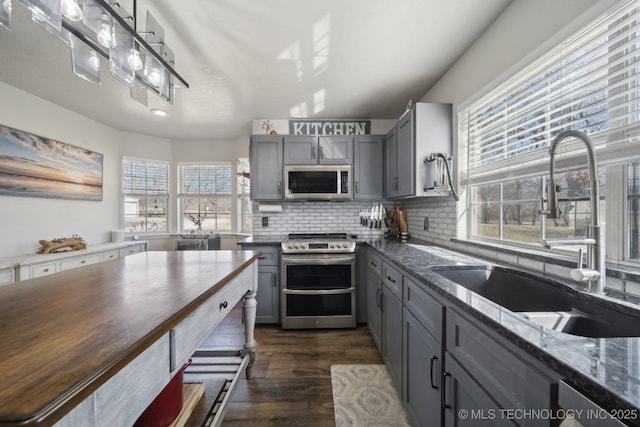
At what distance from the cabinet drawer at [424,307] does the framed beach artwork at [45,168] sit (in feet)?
14.4

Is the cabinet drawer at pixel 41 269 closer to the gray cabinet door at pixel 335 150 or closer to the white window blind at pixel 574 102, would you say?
the gray cabinet door at pixel 335 150

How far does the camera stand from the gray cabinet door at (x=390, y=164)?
288 centimetres

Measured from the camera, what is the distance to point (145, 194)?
183 inches

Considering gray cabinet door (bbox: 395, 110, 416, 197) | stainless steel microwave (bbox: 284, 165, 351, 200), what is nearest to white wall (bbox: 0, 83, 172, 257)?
stainless steel microwave (bbox: 284, 165, 351, 200)

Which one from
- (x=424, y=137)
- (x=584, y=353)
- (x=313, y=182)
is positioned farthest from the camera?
(x=313, y=182)

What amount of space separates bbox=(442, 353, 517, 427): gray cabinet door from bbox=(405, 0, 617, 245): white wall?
1540mm

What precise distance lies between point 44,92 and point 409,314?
462 centimetres

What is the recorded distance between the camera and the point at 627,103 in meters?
1.01

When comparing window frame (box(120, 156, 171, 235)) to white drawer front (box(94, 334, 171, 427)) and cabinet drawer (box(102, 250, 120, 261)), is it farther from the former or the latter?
white drawer front (box(94, 334, 171, 427))

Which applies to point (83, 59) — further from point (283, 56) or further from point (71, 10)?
point (283, 56)

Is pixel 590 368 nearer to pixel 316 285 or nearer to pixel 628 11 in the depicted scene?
pixel 628 11

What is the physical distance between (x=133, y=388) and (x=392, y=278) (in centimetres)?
160

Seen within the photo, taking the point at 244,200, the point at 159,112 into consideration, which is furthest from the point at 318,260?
the point at 159,112

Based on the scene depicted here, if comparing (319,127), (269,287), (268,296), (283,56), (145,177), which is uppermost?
(283,56)
